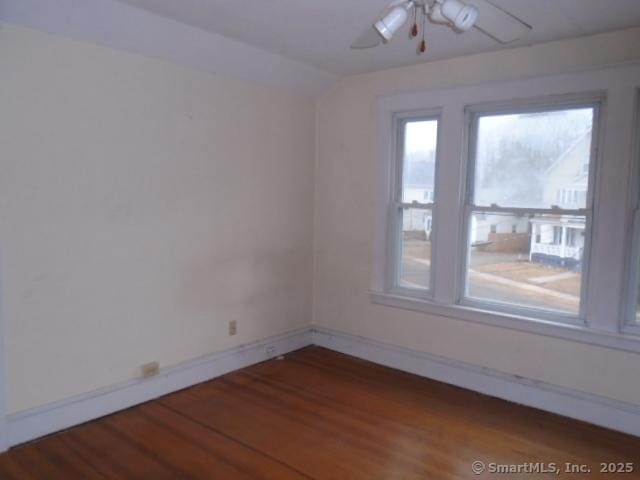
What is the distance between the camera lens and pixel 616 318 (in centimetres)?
281

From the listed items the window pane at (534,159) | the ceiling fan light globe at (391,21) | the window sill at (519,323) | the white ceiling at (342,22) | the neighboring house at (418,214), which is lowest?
the window sill at (519,323)

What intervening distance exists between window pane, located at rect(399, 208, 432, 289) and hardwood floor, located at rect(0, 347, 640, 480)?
82 cm

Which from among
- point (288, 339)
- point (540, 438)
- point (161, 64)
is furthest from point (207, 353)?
point (540, 438)

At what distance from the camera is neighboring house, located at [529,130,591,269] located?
2.94 metres

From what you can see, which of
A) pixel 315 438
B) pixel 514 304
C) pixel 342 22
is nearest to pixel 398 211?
pixel 514 304

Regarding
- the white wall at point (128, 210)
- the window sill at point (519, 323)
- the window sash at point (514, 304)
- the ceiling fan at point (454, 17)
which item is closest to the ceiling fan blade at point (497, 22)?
the ceiling fan at point (454, 17)

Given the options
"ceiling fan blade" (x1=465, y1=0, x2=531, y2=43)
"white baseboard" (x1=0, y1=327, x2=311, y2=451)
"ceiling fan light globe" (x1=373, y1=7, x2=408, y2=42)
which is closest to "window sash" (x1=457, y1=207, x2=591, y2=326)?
"ceiling fan blade" (x1=465, y1=0, x2=531, y2=43)

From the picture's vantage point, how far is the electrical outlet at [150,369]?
305cm

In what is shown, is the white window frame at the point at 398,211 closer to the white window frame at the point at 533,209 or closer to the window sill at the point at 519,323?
the window sill at the point at 519,323

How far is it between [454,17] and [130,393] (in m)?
2.77

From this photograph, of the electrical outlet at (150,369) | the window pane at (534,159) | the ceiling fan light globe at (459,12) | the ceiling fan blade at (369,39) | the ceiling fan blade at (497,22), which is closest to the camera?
the ceiling fan light globe at (459,12)

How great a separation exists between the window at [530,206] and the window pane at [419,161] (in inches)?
12.1

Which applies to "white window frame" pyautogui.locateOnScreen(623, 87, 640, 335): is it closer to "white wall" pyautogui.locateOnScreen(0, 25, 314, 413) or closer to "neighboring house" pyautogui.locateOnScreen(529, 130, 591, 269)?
"neighboring house" pyautogui.locateOnScreen(529, 130, 591, 269)

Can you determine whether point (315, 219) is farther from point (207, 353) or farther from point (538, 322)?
point (538, 322)
